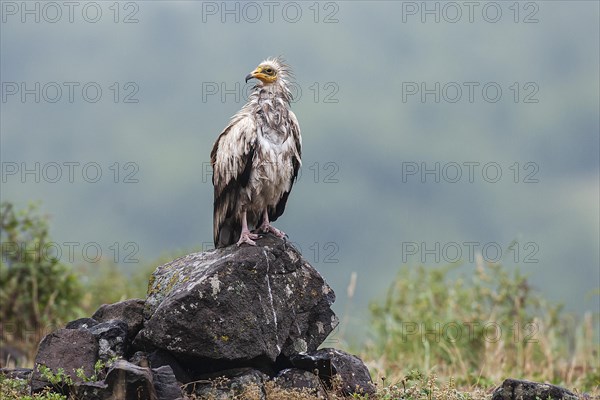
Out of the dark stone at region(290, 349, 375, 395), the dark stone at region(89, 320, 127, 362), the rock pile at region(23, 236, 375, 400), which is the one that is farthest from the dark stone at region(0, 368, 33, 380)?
the dark stone at region(290, 349, 375, 395)

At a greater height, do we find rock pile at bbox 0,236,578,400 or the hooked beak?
the hooked beak

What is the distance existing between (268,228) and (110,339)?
2043mm

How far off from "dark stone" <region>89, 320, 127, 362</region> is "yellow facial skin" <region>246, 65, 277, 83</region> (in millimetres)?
2991

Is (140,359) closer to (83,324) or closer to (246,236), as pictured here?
(83,324)

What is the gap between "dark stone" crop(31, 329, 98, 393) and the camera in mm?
8109

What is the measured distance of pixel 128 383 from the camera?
283 inches

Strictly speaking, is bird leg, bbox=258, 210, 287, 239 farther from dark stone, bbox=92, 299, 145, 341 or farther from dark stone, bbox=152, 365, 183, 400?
dark stone, bbox=152, 365, 183, 400

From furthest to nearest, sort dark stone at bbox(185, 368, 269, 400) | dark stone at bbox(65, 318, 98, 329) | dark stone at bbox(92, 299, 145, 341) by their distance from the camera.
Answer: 1. dark stone at bbox(65, 318, 98, 329)
2. dark stone at bbox(92, 299, 145, 341)
3. dark stone at bbox(185, 368, 269, 400)

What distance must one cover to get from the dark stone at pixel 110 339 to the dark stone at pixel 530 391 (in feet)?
12.2

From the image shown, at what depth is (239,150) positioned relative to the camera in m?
9.07

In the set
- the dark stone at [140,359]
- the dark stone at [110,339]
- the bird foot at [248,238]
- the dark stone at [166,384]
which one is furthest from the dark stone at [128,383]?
the bird foot at [248,238]

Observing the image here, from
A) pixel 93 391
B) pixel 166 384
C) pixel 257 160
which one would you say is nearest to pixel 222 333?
pixel 166 384

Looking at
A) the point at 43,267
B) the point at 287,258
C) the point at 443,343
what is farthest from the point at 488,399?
the point at 43,267

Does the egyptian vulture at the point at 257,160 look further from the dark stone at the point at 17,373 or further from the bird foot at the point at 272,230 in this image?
the dark stone at the point at 17,373
